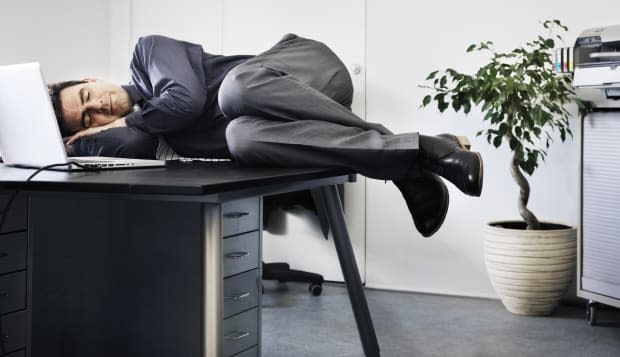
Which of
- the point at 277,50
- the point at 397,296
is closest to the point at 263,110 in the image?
the point at 277,50

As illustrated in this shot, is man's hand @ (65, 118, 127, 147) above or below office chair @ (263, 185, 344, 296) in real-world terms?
above

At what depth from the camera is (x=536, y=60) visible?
260 cm

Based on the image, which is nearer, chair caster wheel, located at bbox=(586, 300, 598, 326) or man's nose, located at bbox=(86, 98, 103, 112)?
man's nose, located at bbox=(86, 98, 103, 112)

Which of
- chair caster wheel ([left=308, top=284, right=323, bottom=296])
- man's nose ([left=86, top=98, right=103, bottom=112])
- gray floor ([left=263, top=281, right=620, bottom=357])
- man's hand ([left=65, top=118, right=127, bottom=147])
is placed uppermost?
man's nose ([left=86, top=98, right=103, bottom=112])

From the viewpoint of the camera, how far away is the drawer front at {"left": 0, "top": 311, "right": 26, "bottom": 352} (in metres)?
1.42

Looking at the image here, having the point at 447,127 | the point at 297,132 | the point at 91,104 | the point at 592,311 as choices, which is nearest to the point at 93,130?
the point at 91,104

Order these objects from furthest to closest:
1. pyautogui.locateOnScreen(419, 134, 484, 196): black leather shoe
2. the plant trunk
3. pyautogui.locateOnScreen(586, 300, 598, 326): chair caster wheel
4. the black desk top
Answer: the plant trunk → pyautogui.locateOnScreen(586, 300, 598, 326): chair caster wheel → pyautogui.locateOnScreen(419, 134, 484, 196): black leather shoe → the black desk top

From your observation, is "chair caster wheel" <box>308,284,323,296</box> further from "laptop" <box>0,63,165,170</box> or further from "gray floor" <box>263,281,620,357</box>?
"laptop" <box>0,63,165,170</box>

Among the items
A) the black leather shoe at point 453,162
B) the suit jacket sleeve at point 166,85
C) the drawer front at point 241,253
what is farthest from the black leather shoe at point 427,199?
the suit jacket sleeve at point 166,85

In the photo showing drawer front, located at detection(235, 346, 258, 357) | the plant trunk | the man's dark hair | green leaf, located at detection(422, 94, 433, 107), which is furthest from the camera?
green leaf, located at detection(422, 94, 433, 107)

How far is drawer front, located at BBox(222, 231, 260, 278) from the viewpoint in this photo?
1.41 metres

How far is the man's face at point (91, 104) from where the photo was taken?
211 centimetres

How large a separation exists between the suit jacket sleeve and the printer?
133 cm

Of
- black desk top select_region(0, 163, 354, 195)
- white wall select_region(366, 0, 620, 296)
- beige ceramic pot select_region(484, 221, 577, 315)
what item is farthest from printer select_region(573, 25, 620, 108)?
black desk top select_region(0, 163, 354, 195)
